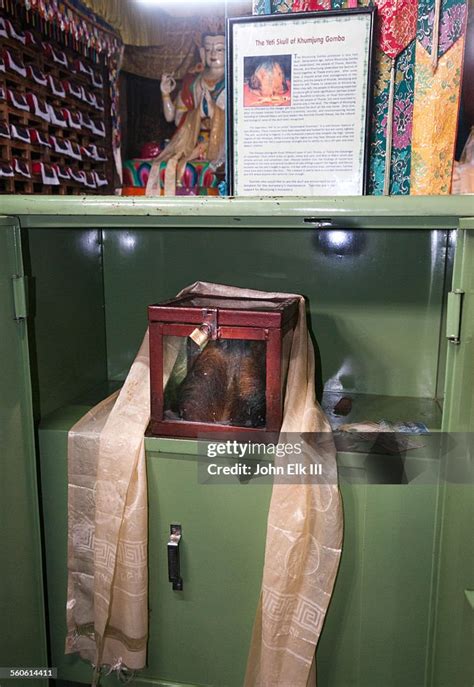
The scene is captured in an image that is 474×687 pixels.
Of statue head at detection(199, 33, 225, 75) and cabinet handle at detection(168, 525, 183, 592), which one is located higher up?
statue head at detection(199, 33, 225, 75)

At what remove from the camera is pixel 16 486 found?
51.7 inches

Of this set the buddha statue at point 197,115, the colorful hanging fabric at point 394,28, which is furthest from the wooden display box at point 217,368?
the buddha statue at point 197,115

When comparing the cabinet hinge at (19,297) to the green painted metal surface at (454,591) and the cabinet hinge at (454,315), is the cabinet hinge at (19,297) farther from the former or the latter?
the green painted metal surface at (454,591)

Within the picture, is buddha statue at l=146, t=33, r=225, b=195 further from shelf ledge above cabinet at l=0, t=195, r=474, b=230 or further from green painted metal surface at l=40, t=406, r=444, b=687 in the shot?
green painted metal surface at l=40, t=406, r=444, b=687

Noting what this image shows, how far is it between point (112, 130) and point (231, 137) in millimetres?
970

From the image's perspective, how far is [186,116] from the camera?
79.5 inches

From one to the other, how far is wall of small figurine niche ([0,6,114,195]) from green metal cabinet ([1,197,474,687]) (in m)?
0.37

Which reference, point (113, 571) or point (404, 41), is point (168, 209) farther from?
point (113, 571)

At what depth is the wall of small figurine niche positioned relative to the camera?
66.4 inches

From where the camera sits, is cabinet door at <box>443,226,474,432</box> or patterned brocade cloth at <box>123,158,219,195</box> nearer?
cabinet door at <box>443,226,474,432</box>

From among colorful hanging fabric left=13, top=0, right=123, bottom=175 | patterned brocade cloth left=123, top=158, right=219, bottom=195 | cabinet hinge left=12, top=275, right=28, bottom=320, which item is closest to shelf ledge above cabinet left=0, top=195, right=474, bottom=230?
cabinet hinge left=12, top=275, right=28, bottom=320

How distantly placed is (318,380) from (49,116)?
4.37 ft
